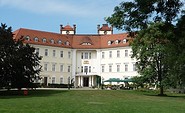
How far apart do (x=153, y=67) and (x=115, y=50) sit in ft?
101

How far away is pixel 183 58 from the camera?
110ft

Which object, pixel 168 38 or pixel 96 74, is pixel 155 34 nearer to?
pixel 168 38

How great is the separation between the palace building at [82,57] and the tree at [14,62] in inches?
1273

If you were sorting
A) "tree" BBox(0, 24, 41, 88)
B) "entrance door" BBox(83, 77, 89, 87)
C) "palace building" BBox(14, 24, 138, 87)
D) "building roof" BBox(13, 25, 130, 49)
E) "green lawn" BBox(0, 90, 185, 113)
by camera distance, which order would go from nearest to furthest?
1. "green lawn" BBox(0, 90, 185, 113)
2. "tree" BBox(0, 24, 41, 88)
3. "building roof" BBox(13, 25, 130, 49)
4. "palace building" BBox(14, 24, 138, 87)
5. "entrance door" BBox(83, 77, 89, 87)

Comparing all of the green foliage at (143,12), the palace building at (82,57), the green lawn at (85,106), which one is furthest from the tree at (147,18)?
the palace building at (82,57)

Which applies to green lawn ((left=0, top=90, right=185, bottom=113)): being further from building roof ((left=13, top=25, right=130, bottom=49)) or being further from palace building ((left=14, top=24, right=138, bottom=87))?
building roof ((left=13, top=25, right=130, bottom=49))

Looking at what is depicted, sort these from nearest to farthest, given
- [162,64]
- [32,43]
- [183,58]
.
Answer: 1. [183,58]
2. [162,64]
3. [32,43]

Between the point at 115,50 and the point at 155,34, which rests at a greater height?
the point at 115,50

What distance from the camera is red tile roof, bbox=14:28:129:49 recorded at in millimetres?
79812

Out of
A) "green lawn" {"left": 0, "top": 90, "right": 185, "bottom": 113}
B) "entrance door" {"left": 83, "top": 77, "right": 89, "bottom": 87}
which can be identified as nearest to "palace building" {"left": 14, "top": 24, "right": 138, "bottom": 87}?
"entrance door" {"left": 83, "top": 77, "right": 89, "bottom": 87}

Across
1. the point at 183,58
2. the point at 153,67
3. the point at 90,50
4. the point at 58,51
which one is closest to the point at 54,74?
the point at 58,51

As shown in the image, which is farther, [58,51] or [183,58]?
[58,51]

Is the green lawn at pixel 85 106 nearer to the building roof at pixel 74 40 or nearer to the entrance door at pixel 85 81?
the building roof at pixel 74 40

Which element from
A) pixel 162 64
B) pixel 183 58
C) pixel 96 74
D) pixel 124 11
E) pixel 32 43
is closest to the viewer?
pixel 124 11
